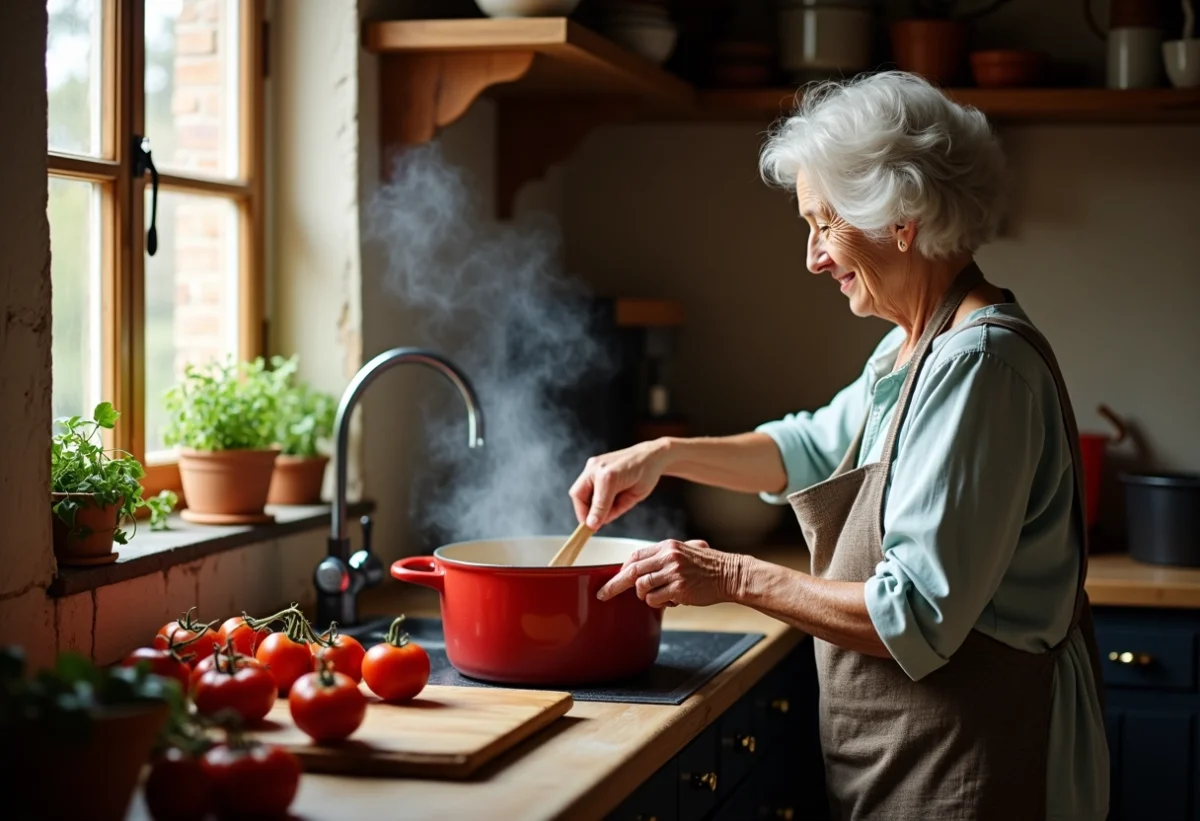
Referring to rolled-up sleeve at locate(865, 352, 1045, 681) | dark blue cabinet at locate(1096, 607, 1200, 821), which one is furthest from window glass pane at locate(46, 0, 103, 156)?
dark blue cabinet at locate(1096, 607, 1200, 821)

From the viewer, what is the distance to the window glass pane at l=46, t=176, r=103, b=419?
194 centimetres

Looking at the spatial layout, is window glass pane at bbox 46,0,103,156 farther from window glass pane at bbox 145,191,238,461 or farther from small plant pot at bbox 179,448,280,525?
small plant pot at bbox 179,448,280,525

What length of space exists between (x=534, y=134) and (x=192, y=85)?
0.86 metres

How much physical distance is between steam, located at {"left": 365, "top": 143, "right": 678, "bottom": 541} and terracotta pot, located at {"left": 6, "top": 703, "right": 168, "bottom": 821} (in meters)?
1.44

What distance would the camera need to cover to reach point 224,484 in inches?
83.1

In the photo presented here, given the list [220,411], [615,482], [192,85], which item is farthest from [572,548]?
[192,85]

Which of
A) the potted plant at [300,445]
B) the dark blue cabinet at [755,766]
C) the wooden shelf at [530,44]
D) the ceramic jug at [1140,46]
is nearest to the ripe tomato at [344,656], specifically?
the dark blue cabinet at [755,766]

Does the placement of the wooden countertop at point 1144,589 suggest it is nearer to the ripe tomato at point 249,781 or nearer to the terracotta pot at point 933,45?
the terracotta pot at point 933,45

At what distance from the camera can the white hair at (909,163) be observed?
167 centimetres

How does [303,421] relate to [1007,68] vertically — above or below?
below

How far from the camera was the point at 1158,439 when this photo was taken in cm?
316

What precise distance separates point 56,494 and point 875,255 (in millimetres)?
1047

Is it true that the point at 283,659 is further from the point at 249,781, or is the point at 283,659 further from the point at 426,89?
the point at 426,89

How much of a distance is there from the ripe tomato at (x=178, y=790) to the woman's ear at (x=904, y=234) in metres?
1.04
